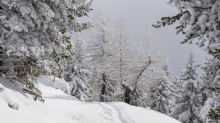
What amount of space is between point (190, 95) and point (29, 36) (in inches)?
730

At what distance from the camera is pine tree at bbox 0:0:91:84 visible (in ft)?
15.7

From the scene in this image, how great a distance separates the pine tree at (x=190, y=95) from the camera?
1766 centimetres

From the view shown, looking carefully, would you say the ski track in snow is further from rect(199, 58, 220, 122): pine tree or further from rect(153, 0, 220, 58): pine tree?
rect(153, 0, 220, 58): pine tree

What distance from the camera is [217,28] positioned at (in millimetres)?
4066

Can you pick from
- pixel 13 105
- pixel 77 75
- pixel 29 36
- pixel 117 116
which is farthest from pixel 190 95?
pixel 13 105

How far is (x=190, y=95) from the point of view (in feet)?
58.9

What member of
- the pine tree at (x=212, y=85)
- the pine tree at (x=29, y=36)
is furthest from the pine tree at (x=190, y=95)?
the pine tree at (x=29, y=36)

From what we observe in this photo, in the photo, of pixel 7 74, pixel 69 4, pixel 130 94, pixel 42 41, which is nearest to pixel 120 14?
→ pixel 130 94

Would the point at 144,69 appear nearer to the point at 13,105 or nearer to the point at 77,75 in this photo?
the point at 13,105

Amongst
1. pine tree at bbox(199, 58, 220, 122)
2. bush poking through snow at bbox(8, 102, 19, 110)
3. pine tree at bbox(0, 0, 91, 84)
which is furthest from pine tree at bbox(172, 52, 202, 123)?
bush poking through snow at bbox(8, 102, 19, 110)

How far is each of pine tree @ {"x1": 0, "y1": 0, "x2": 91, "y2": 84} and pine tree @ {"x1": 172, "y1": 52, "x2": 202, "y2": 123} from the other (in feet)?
52.8

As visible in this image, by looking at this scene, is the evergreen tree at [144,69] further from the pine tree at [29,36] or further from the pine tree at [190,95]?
the pine tree at [29,36]

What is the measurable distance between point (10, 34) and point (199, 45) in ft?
20.3

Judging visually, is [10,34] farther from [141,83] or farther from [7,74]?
[141,83]
